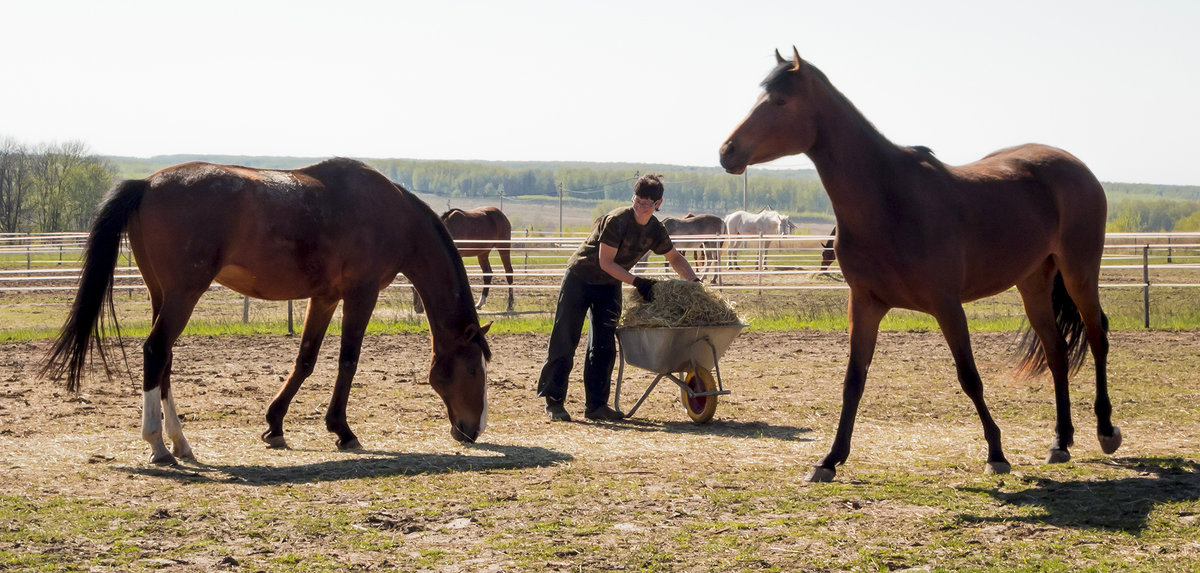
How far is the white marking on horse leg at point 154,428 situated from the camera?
5.71 meters

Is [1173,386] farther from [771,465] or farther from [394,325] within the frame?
[394,325]

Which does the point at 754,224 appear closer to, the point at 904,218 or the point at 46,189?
the point at 904,218

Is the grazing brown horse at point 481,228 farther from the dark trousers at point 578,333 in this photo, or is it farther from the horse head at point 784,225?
the horse head at point 784,225

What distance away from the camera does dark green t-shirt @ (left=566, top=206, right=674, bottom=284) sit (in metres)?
7.29

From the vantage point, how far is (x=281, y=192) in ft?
20.6

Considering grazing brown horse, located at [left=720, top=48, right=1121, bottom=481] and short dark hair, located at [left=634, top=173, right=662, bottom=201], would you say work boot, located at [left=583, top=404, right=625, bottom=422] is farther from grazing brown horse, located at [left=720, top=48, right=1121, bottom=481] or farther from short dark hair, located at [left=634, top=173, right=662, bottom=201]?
grazing brown horse, located at [left=720, top=48, right=1121, bottom=481]

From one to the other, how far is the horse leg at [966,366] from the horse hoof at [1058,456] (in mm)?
397

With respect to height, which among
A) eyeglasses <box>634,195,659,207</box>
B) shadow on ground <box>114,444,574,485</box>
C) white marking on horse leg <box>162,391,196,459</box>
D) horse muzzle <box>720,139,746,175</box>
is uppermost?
horse muzzle <box>720,139,746,175</box>

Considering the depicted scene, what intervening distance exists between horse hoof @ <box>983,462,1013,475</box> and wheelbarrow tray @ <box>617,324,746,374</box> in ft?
6.89

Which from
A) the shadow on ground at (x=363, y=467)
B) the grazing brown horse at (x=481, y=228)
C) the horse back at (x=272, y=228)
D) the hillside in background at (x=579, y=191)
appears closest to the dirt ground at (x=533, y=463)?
the shadow on ground at (x=363, y=467)

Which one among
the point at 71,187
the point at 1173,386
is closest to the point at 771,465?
the point at 1173,386

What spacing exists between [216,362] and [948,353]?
7057 millimetres

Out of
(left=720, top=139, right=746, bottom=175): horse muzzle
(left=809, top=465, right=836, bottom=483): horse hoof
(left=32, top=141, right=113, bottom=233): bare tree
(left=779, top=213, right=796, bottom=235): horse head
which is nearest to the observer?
(left=809, top=465, right=836, bottom=483): horse hoof

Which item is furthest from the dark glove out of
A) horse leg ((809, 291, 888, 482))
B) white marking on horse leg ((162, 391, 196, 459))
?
white marking on horse leg ((162, 391, 196, 459))
